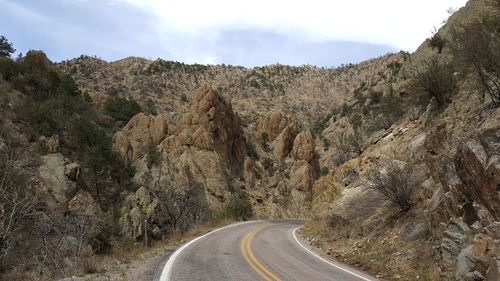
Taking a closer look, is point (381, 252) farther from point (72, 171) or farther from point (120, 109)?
point (120, 109)

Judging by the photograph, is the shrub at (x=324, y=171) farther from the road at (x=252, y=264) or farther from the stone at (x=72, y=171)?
the road at (x=252, y=264)

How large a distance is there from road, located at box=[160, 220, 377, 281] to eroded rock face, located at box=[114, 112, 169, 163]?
38402mm

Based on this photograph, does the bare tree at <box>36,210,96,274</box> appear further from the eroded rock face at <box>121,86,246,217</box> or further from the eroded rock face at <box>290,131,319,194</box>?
the eroded rock face at <box>290,131,319,194</box>

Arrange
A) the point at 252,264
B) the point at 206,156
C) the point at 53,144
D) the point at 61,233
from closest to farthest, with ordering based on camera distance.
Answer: the point at 252,264, the point at 61,233, the point at 53,144, the point at 206,156

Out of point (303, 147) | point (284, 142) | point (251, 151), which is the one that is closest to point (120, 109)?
point (251, 151)

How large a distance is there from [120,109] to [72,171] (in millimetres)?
24070

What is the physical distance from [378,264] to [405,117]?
540 inches

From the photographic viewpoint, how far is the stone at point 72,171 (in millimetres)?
41688

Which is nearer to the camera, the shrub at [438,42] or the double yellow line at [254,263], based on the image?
the double yellow line at [254,263]

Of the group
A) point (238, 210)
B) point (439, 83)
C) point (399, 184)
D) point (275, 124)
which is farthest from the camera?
point (275, 124)

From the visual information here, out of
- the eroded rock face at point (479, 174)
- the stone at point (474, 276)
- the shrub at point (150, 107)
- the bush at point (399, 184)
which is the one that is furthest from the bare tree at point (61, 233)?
the shrub at point (150, 107)

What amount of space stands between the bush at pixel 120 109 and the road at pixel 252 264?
1901 inches

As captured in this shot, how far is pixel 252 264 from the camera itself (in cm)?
1334

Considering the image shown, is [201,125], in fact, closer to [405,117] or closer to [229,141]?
[229,141]
